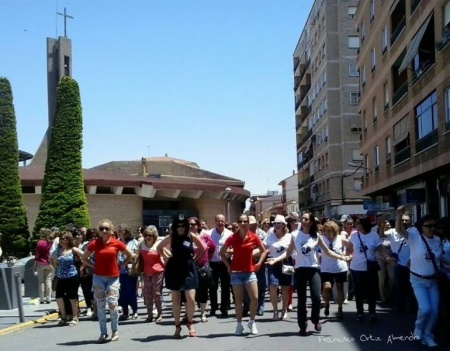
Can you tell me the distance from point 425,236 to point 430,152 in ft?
54.5

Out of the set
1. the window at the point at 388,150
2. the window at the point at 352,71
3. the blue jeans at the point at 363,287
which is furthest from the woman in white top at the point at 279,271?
the window at the point at 352,71

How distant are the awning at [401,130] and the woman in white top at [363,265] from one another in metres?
18.4

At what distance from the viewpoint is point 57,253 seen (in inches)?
473

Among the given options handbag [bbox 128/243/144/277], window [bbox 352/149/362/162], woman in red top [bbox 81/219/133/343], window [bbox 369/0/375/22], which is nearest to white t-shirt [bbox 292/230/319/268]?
woman in red top [bbox 81/219/133/343]

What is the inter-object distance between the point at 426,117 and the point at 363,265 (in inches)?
621

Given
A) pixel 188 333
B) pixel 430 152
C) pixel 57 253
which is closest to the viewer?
pixel 188 333

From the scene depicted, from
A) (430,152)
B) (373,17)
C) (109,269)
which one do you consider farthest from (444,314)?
(373,17)

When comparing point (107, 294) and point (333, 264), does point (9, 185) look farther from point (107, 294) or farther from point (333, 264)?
point (333, 264)

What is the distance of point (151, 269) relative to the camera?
37.9ft

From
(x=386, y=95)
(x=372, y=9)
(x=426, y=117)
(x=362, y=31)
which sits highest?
(x=372, y=9)

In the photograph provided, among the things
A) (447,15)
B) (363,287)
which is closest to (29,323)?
(363,287)

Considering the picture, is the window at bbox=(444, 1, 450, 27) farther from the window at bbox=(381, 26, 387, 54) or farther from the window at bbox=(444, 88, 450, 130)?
the window at bbox=(381, 26, 387, 54)

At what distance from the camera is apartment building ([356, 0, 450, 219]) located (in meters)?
22.7

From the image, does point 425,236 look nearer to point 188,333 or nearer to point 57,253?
point 188,333
